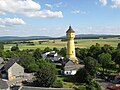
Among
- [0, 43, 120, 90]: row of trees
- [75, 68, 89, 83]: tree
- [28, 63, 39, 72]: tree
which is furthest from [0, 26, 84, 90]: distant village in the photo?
[75, 68, 89, 83]: tree

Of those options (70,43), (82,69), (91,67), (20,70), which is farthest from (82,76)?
(70,43)

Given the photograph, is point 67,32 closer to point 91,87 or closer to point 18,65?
point 18,65

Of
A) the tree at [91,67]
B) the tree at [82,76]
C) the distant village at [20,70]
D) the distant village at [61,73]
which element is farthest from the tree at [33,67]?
the tree at [91,67]

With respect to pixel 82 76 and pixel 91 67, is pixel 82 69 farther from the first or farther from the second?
pixel 91 67

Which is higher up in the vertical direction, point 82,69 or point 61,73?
point 82,69

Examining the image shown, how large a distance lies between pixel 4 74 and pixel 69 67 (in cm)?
1678

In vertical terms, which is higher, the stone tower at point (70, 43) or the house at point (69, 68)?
the stone tower at point (70, 43)

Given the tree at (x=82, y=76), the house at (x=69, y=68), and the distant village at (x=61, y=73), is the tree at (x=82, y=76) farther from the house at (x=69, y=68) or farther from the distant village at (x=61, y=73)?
the house at (x=69, y=68)

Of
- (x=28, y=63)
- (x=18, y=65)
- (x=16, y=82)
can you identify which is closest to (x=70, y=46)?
(x=28, y=63)

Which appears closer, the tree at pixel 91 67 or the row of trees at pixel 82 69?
the row of trees at pixel 82 69

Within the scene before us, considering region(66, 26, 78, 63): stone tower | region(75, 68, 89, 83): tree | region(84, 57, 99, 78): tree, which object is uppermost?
region(66, 26, 78, 63): stone tower

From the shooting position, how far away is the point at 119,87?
4266cm

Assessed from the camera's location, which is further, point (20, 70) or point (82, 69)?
point (20, 70)

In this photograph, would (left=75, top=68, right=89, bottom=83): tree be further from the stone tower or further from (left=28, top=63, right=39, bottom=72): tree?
the stone tower
